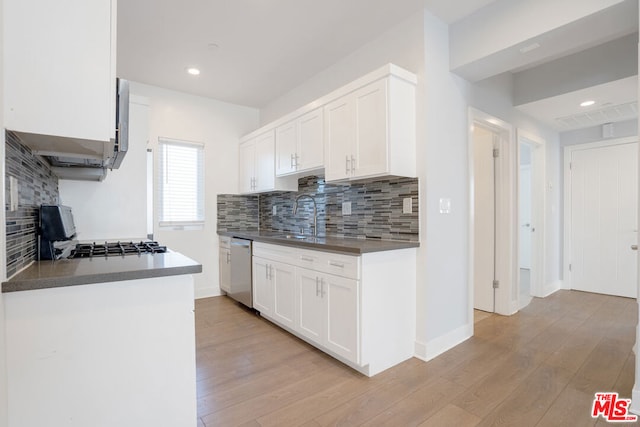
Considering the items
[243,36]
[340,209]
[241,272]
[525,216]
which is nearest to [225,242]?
[241,272]

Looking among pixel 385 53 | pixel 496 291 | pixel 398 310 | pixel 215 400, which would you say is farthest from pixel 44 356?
pixel 496 291

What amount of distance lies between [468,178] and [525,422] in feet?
5.96

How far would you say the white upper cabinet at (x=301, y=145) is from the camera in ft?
9.39

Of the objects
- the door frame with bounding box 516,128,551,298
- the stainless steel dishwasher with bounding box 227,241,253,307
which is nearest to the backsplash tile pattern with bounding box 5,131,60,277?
the stainless steel dishwasher with bounding box 227,241,253,307

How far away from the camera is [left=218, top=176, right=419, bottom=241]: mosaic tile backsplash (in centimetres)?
257

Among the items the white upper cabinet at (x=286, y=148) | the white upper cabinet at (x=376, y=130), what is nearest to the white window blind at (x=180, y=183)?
the white upper cabinet at (x=286, y=148)

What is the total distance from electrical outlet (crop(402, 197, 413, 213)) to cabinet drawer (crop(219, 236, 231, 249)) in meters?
2.36

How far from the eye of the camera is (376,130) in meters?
2.31

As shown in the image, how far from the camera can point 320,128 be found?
2830mm

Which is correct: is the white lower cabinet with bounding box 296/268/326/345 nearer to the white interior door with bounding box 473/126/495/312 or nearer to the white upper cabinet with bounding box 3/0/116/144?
the white upper cabinet with bounding box 3/0/116/144

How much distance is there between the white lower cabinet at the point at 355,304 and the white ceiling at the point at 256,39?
187 centimetres

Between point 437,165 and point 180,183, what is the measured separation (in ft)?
10.4

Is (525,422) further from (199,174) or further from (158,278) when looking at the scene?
(199,174)

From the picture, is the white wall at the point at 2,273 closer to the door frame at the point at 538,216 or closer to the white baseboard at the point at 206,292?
the white baseboard at the point at 206,292
